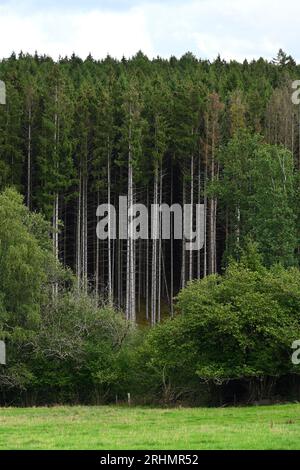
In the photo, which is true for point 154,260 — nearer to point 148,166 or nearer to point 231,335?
point 148,166

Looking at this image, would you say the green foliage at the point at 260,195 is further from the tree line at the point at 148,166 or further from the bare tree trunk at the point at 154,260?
the bare tree trunk at the point at 154,260

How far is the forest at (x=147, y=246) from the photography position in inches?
1634

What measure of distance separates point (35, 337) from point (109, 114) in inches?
1134

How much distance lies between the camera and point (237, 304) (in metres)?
40.8

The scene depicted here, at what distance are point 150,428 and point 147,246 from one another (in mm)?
41395

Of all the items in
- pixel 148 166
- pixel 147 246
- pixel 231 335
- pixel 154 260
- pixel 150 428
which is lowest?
pixel 150 428
